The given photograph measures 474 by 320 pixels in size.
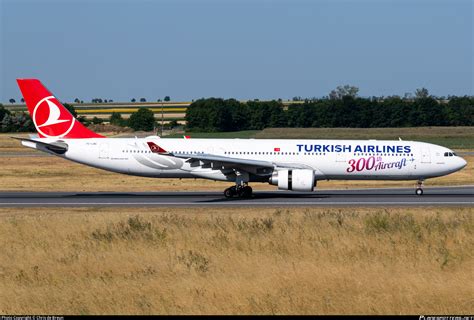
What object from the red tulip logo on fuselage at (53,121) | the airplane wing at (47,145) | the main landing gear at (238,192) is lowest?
the main landing gear at (238,192)

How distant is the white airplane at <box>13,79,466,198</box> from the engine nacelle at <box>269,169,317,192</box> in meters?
0.62

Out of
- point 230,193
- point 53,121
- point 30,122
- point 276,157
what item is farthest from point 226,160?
point 30,122

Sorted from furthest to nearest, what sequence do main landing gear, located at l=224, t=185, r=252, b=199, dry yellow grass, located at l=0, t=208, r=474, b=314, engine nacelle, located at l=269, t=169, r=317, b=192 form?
main landing gear, located at l=224, t=185, r=252, b=199 < engine nacelle, located at l=269, t=169, r=317, b=192 < dry yellow grass, located at l=0, t=208, r=474, b=314

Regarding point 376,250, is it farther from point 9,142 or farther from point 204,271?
point 9,142

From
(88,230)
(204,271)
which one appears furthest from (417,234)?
(88,230)

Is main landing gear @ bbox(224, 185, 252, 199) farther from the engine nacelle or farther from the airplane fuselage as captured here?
the engine nacelle

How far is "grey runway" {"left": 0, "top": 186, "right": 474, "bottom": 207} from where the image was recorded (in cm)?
3659

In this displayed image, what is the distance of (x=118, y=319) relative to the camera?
14.8 meters

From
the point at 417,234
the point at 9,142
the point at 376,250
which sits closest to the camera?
the point at 376,250

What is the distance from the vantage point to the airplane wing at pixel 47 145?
134 ft

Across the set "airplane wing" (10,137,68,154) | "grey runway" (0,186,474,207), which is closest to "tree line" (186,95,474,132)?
"grey runway" (0,186,474,207)

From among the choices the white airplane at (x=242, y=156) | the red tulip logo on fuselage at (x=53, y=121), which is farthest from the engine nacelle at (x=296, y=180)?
the red tulip logo on fuselage at (x=53, y=121)

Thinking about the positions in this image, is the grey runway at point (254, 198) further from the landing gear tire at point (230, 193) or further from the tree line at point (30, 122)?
the tree line at point (30, 122)

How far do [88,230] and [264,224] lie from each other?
5.81 meters
